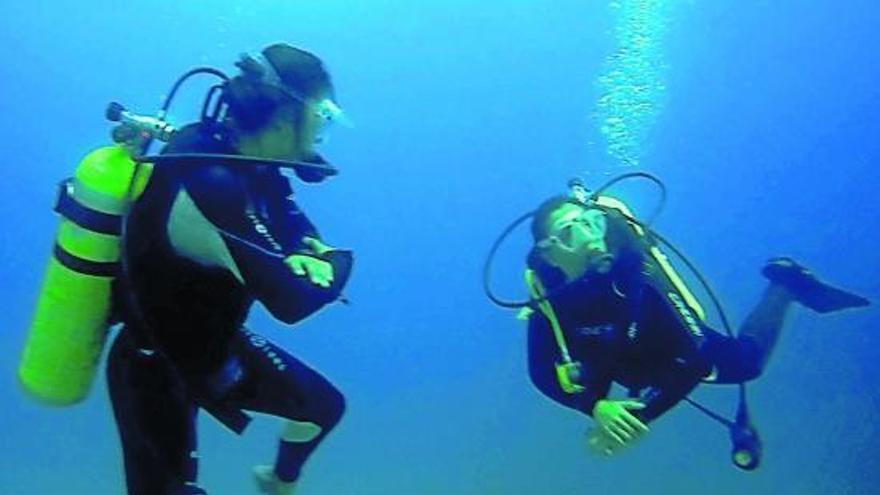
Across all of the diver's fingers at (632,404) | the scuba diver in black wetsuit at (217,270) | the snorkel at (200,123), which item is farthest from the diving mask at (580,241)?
the snorkel at (200,123)

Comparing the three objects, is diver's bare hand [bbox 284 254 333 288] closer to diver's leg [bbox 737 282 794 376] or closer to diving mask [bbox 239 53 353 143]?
diving mask [bbox 239 53 353 143]

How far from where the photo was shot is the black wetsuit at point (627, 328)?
335 centimetres

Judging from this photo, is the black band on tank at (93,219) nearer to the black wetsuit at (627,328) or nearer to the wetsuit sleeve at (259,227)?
the wetsuit sleeve at (259,227)

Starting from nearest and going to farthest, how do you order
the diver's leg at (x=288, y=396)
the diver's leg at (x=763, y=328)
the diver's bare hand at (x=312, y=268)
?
the diver's bare hand at (x=312, y=268), the diver's leg at (x=288, y=396), the diver's leg at (x=763, y=328)

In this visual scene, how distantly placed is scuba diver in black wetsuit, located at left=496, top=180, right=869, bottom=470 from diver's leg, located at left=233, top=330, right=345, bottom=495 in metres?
0.69

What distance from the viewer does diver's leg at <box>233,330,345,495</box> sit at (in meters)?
3.03

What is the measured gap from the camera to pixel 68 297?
110 inches

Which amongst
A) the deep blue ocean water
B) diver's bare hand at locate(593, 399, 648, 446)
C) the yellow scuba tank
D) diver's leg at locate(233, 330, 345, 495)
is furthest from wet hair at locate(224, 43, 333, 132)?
diver's bare hand at locate(593, 399, 648, 446)

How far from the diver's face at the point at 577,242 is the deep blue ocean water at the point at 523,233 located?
459 mm

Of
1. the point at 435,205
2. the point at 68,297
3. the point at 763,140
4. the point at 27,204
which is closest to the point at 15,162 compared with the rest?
the point at 27,204

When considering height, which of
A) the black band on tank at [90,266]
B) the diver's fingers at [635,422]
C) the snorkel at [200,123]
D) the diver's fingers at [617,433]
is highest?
the snorkel at [200,123]

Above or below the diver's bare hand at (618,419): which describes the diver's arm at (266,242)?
above

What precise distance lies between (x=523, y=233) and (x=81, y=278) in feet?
6.07

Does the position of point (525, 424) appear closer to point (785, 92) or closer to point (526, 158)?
point (526, 158)
